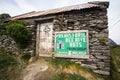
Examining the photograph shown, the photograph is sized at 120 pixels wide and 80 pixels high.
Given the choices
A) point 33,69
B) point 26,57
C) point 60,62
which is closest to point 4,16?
point 26,57

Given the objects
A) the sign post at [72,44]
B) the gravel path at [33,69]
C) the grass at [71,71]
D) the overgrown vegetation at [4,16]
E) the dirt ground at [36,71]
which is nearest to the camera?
the grass at [71,71]

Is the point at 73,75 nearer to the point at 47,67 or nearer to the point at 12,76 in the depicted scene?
the point at 47,67

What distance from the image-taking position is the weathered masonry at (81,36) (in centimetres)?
688

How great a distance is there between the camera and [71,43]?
7.63 metres

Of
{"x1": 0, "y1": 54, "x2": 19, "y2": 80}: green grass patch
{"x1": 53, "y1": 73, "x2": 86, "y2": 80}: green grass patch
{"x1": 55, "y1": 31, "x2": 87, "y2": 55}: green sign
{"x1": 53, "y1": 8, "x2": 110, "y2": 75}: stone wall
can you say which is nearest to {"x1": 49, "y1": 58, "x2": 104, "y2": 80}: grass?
{"x1": 53, "y1": 73, "x2": 86, "y2": 80}: green grass patch

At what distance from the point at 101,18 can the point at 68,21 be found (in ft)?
6.18

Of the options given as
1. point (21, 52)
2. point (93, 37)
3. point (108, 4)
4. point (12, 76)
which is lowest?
point (12, 76)

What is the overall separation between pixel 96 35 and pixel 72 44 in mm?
1396

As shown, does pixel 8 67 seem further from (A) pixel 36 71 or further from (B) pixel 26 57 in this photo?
(A) pixel 36 71

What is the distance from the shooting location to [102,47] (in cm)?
689

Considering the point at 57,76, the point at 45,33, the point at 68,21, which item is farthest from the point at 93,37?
the point at 45,33

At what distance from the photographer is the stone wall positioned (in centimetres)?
676

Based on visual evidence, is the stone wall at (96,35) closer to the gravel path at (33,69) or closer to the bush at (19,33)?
the gravel path at (33,69)

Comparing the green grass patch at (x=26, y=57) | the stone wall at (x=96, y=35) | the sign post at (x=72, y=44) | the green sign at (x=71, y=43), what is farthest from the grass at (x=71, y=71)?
the green grass patch at (x=26, y=57)
